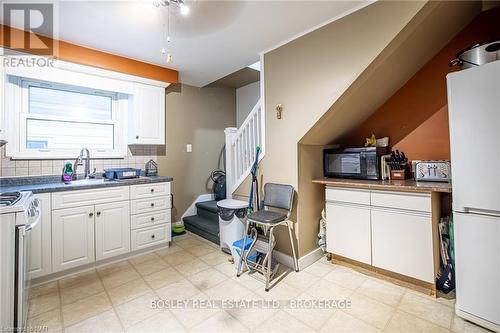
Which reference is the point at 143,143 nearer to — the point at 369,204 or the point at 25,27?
the point at 25,27

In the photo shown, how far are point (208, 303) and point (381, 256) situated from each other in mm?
1582

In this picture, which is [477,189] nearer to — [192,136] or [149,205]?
[149,205]

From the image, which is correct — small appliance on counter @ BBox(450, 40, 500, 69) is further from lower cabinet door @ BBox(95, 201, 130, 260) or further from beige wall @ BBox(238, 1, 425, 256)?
lower cabinet door @ BBox(95, 201, 130, 260)

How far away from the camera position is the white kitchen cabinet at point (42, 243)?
2092 millimetres

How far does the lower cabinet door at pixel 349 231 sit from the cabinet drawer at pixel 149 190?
200 centimetres

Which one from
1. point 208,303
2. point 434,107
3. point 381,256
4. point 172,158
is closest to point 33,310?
point 208,303

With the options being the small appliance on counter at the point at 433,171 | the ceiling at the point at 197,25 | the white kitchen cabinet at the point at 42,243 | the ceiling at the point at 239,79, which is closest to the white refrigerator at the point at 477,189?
the small appliance on counter at the point at 433,171

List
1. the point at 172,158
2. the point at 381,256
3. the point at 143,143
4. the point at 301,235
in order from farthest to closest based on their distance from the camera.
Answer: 1. the point at 172,158
2. the point at 143,143
3. the point at 301,235
4. the point at 381,256

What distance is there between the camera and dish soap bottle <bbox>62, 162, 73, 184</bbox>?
259cm

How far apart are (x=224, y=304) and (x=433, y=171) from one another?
2.18 m

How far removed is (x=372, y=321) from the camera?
1.65 m

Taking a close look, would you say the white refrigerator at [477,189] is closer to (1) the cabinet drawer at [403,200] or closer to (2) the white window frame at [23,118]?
(1) the cabinet drawer at [403,200]

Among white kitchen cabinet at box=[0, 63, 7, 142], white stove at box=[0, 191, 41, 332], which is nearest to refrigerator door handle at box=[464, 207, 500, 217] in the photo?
white stove at box=[0, 191, 41, 332]
